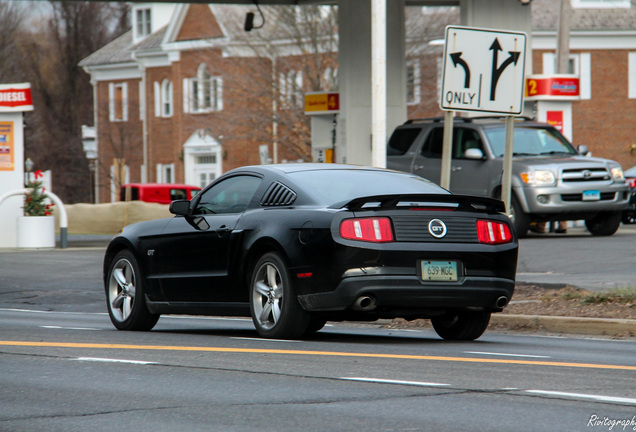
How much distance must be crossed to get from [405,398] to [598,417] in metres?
1.07

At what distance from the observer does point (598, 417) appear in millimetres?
5824

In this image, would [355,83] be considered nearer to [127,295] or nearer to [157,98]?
[127,295]

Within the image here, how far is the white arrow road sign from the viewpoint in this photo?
42.2ft

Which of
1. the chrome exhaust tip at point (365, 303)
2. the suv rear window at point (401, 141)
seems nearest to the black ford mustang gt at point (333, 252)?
the chrome exhaust tip at point (365, 303)

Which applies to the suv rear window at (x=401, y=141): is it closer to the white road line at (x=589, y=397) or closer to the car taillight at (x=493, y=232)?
the car taillight at (x=493, y=232)

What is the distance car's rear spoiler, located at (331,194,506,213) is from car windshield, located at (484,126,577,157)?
1293 cm

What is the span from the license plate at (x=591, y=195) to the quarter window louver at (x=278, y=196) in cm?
1283

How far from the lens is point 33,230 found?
2630cm

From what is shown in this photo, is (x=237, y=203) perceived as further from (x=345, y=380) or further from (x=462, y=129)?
(x=462, y=129)

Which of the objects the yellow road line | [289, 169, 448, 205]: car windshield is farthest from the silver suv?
the yellow road line

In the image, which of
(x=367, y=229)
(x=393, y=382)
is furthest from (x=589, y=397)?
(x=367, y=229)

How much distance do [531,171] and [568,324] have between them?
34.2 ft

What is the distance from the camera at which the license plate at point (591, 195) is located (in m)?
21.7

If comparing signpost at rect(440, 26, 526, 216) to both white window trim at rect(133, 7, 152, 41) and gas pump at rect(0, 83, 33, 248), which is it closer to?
gas pump at rect(0, 83, 33, 248)
